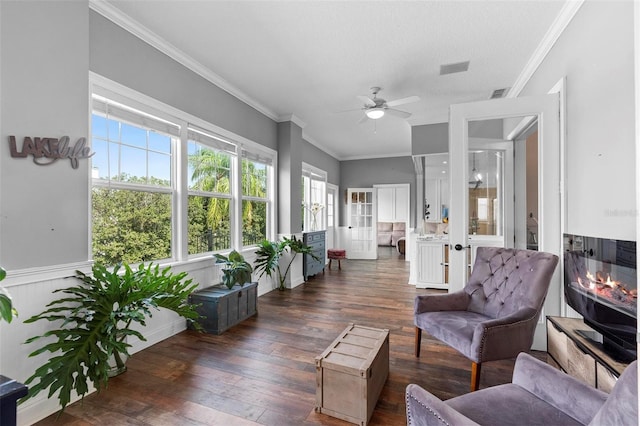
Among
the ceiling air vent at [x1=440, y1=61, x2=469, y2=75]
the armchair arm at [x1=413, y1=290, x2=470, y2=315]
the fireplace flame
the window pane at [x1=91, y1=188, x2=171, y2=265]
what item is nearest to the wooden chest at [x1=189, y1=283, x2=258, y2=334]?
the window pane at [x1=91, y1=188, x2=171, y2=265]

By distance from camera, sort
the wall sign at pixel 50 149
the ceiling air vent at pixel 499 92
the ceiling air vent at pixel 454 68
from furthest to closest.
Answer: the ceiling air vent at pixel 499 92
the ceiling air vent at pixel 454 68
the wall sign at pixel 50 149

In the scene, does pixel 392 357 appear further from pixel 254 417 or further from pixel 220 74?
pixel 220 74

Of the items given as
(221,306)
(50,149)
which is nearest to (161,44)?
(50,149)

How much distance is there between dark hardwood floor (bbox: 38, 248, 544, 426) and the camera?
1.72 metres

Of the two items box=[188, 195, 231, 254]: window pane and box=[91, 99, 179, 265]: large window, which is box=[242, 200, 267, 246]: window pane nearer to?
box=[188, 195, 231, 254]: window pane

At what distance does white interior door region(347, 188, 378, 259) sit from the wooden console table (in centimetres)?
571

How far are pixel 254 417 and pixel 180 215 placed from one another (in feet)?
6.71

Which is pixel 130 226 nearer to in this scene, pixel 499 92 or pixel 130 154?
pixel 130 154

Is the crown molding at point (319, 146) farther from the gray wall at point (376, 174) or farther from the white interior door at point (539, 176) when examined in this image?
the white interior door at point (539, 176)

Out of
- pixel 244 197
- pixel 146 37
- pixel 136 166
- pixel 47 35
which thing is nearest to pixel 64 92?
pixel 47 35

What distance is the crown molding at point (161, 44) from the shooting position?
7.34ft

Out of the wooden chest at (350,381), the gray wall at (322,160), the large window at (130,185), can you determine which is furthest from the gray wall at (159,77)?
the wooden chest at (350,381)

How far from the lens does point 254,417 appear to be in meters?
1.70

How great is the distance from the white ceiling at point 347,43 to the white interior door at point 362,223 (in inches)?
150
